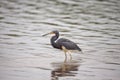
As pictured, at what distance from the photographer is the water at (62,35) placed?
13008 mm

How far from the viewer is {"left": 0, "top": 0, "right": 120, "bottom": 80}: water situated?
13.0 metres

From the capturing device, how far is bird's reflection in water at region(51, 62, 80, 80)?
501 inches

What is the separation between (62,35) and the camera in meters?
19.0

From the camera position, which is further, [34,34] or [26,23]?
[26,23]

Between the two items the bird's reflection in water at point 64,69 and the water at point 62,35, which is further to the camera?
the water at point 62,35

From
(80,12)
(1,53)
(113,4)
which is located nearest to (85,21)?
(80,12)

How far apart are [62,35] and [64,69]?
18.6 ft

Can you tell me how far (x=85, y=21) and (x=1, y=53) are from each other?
8.01m

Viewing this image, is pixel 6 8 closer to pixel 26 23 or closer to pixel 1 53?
pixel 26 23

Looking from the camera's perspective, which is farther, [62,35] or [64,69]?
[62,35]

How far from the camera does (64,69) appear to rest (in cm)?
1351

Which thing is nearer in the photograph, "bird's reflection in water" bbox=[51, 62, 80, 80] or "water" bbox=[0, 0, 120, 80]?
"bird's reflection in water" bbox=[51, 62, 80, 80]

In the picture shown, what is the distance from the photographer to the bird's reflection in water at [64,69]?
12.7 m

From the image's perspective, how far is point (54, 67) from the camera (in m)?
13.6
